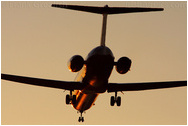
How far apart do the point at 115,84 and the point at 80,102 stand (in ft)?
12.4

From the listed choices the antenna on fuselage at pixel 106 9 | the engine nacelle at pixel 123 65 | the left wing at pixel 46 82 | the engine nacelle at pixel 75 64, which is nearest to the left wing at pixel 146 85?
the left wing at pixel 46 82

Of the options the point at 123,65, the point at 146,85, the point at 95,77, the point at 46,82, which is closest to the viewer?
the point at 123,65

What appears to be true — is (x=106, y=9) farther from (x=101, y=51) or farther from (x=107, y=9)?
(x=101, y=51)

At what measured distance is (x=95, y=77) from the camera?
27.1 meters

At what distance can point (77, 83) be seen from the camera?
2983 centimetres

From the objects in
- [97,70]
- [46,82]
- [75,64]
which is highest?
[75,64]

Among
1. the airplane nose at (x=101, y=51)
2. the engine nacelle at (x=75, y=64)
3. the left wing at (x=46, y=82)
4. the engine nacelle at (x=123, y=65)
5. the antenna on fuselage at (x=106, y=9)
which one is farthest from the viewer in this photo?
the antenna on fuselage at (x=106, y=9)

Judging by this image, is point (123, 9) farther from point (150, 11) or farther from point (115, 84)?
point (115, 84)

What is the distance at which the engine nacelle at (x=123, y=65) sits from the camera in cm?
2648

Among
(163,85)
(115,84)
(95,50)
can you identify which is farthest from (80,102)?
(95,50)

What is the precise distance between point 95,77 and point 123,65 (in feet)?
6.06

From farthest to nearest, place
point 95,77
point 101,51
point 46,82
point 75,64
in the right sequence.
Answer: point 46,82, point 95,77, point 75,64, point 101,51

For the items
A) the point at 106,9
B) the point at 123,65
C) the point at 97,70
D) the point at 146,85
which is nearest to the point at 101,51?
the point at 97,70

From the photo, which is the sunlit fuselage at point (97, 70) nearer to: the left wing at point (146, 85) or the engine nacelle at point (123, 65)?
the engine nacelle at point (123, 65)
